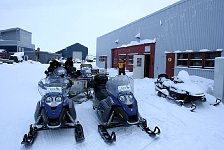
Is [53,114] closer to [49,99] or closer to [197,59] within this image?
[49,99]

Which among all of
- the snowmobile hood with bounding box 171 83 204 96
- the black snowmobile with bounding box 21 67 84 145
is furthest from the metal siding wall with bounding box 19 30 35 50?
the black snowmobile with bounding box 21 67 84 145

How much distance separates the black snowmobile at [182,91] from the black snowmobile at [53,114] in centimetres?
380

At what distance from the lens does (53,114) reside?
3883 millimetres

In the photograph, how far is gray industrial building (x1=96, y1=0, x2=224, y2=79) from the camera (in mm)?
9391

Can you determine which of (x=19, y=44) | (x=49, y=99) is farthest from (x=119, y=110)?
(x=19, y=44)

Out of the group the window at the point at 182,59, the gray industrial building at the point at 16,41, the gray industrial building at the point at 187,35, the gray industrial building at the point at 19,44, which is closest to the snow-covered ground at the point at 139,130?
the gray industrial building at the point at 187,35

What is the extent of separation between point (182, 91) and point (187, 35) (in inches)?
208

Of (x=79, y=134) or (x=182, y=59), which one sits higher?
(x=182, y=59)

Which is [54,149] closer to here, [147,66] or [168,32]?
[168,32]

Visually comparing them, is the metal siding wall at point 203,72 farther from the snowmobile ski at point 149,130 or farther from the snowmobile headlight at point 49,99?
the snowmobile headlight at point 49,99

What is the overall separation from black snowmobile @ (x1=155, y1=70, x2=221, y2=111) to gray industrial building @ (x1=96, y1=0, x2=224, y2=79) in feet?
8.98

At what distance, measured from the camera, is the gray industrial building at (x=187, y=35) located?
30.8 ft

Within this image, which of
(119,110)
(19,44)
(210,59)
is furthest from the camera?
(19,44)

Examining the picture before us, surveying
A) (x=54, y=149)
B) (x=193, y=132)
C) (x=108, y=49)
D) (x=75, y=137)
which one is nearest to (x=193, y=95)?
(x=193, y=132)
